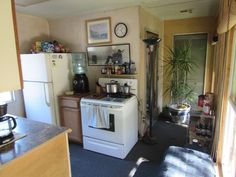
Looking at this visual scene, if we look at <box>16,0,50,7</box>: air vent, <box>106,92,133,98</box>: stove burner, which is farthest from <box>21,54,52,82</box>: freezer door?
<box>106,92,133,98</box>: stove burner

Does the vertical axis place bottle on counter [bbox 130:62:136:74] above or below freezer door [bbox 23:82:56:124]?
above

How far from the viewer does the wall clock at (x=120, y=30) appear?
3040mm

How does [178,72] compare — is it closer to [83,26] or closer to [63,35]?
[83,26]

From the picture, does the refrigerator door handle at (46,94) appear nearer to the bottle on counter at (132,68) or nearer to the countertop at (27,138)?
the countertop at (27,138)

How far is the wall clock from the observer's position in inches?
120

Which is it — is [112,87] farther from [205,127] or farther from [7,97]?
[7,97]

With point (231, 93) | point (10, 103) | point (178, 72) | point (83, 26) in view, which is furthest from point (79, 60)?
point (231, 93)

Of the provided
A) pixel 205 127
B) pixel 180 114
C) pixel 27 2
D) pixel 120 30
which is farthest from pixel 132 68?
pixel 27 2

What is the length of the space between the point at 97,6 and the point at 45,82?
1.58 m

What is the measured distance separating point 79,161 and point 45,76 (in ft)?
5.02

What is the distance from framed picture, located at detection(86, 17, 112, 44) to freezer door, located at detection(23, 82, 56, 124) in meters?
1.21

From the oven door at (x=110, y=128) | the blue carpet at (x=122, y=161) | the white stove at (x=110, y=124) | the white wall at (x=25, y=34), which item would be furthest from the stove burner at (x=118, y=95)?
the white wall at (x=25, y=34)

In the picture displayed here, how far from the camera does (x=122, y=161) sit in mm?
2639

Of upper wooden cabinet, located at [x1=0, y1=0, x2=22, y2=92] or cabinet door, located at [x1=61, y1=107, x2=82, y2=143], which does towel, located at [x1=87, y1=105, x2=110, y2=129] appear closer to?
cabinet door, located at [x1=61, y1=107, x2=82, y2=143]
